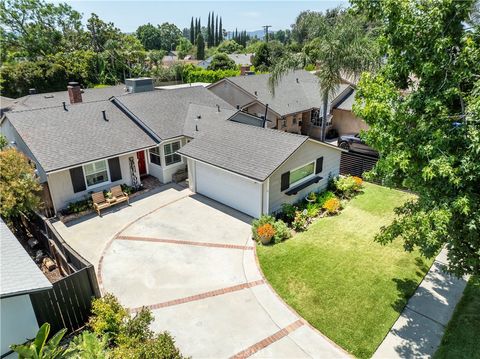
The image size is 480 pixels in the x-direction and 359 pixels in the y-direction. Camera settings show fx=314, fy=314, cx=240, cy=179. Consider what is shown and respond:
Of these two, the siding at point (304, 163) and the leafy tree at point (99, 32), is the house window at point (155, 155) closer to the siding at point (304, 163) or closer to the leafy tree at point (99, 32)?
the siding at point (304, 163)

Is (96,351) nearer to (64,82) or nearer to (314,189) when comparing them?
(314,189)

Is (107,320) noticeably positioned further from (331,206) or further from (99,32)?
(99,32)

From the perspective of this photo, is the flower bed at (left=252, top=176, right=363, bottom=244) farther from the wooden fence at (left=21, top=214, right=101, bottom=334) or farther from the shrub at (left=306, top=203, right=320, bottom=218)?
the wooden fence at (left=21, top=214, right=101, bottom=334)

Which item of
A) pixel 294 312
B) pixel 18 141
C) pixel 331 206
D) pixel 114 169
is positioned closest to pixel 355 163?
pixel 331 206

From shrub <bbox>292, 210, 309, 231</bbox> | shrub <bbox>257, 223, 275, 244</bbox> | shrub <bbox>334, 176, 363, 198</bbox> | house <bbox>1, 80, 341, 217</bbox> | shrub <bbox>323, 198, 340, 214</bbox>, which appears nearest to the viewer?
shrub <bbox>257, 223, 275, 244</bbox>

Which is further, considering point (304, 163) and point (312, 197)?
point (312, 197)

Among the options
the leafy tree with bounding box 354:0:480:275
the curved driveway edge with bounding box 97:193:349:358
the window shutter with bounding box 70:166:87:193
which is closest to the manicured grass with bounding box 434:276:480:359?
the leafy tree with bounding box 354:0:480:275

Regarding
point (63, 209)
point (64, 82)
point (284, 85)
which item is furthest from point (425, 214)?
point (64, 82)
